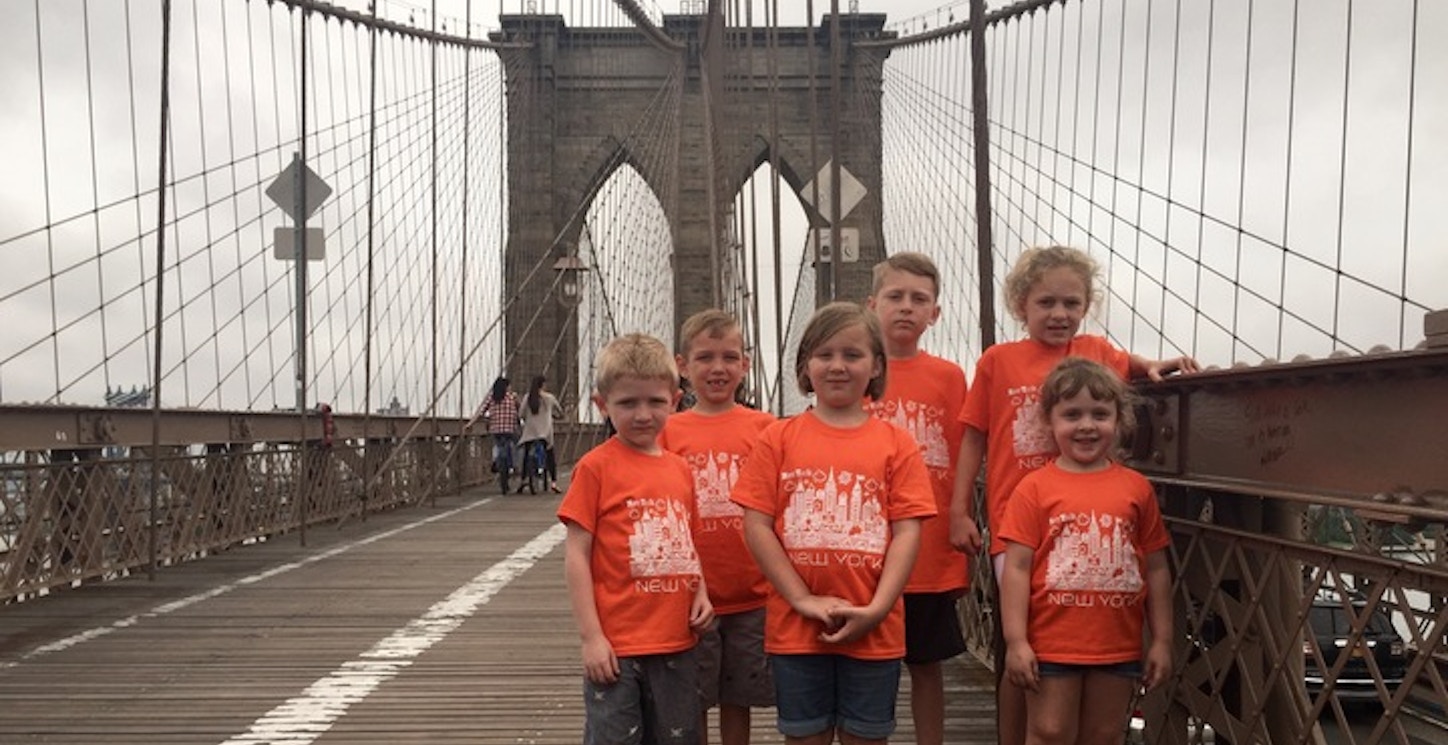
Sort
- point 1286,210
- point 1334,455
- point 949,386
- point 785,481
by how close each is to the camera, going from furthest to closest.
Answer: point 1286,210, point 949,386, point 785,481, point 1334,455

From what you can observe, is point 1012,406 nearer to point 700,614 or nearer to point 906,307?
point 906,307

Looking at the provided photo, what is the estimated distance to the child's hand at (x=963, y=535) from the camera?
2.76 meters

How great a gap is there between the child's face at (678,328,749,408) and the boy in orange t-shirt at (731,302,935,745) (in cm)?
32

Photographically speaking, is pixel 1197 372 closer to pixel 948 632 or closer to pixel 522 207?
pixel 948 632

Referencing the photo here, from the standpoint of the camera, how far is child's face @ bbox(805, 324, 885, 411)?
2.51 m

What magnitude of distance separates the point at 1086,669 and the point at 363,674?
250cm

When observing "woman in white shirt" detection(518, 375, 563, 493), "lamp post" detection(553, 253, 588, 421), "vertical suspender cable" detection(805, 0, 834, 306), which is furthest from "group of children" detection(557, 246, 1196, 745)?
"lamp post" detection(553, 253, 588, 421)

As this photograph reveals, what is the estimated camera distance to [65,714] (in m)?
3.90

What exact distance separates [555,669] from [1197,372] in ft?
7.90

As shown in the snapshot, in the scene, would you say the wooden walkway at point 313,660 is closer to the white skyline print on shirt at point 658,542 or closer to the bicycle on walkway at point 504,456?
the white skyline print on shirt at point 658,542

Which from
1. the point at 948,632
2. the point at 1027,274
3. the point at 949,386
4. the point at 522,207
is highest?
→ the point at 522,207

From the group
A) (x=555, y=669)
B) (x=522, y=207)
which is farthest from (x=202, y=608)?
(x=522, y=207)

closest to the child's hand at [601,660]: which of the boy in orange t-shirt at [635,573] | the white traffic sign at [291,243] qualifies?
the boy in orange t-shirt at [635,573]

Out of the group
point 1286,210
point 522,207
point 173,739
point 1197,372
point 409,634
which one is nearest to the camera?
point 1197,372
